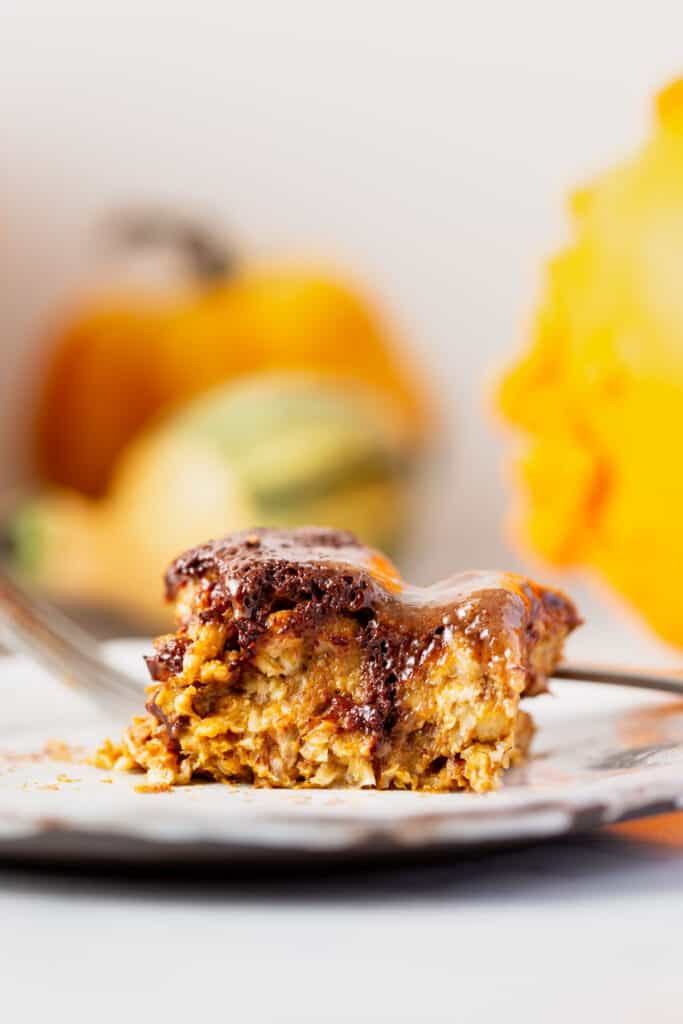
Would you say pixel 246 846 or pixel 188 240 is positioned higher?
pixel 188 240

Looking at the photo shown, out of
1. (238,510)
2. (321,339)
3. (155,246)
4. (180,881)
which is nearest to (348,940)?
(180,881)

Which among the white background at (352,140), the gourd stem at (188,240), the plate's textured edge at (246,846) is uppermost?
the white background at (352,140)

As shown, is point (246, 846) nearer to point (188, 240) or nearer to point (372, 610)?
point (372, 610)

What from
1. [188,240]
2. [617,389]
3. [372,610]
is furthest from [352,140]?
[372,610]

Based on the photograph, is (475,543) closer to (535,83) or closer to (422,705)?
(535,83)

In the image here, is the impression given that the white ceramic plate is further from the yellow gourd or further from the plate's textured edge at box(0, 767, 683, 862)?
the yellow gourd

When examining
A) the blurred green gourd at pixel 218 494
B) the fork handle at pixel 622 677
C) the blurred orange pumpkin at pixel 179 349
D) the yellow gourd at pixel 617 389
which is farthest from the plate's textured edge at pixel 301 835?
the blurred orange pumpkin at pixel 179 349

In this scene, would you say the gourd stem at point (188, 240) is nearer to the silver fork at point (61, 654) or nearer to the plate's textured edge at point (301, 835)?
the silver fork at point (61, 654)
